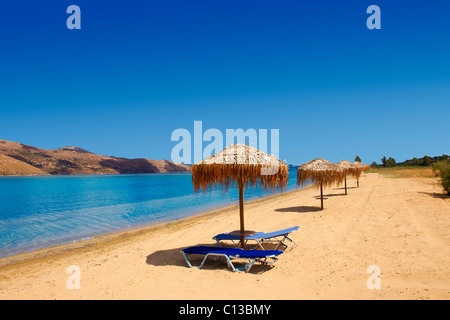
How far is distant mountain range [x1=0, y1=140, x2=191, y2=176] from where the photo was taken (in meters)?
113

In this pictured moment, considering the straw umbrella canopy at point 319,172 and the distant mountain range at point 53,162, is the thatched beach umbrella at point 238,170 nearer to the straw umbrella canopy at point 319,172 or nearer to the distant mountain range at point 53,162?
the straw umbrella canopy at point 319,172

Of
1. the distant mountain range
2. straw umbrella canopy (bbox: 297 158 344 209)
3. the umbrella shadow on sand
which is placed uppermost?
the distant mountain range

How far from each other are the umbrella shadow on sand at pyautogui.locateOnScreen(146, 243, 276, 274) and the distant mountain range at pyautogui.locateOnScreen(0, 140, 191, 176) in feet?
415

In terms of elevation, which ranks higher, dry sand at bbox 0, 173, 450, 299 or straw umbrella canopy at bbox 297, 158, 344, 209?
straw umbrella canopy at bbox 297, 158, 344, 209

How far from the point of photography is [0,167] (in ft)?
352

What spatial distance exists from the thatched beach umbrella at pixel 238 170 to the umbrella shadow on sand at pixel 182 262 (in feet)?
2.66

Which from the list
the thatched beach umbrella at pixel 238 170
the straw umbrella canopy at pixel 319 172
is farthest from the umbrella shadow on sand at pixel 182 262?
the straw umbrella canopy at pixel 319 172

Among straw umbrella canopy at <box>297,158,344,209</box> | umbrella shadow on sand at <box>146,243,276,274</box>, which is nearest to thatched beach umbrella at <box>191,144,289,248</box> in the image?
umbrella shadow on sand at <box>146,243,276,274</box>

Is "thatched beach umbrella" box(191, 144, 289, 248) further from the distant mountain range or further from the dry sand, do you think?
the distant mountain range

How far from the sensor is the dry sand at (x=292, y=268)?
4.30 meters

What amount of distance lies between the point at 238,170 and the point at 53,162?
492 ft
